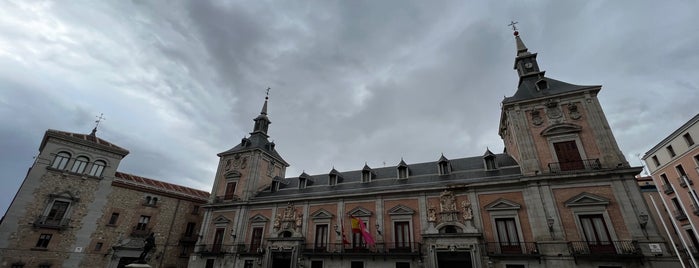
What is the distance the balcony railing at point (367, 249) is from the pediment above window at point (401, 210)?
214 cm

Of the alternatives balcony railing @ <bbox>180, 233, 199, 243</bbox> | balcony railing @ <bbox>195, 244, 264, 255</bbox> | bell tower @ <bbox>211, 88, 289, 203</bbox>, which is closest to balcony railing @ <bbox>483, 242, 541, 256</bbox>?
balcony railing @ <bbox>195, 244, 264, 255</bbox>

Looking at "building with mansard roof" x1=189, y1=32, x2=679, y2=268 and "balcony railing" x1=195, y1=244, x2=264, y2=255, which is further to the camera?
"balcony railing" x1=195, y1=244, x2=264, y2=255

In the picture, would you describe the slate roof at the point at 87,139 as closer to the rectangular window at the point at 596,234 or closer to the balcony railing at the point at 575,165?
the balcony railing at the point at 575,165

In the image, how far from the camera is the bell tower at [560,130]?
18.0 m

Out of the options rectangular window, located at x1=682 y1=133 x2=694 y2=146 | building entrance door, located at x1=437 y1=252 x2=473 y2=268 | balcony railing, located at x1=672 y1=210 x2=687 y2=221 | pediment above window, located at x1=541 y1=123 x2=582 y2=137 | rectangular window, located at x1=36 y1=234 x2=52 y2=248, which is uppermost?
rectangular window, located at x1=682 y1=133 x2=694 y2=146

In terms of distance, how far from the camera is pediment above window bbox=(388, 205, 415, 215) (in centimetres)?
2077

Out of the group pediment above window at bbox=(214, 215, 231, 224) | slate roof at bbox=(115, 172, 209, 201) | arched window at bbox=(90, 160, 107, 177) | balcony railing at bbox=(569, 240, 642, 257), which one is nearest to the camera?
balcony railing at bbox=(569, 240, 642, 257)

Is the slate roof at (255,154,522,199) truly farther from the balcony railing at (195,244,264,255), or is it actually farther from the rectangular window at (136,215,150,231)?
the rectangular window at (136,215,150,231)

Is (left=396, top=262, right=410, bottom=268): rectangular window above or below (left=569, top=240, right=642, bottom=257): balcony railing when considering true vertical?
below

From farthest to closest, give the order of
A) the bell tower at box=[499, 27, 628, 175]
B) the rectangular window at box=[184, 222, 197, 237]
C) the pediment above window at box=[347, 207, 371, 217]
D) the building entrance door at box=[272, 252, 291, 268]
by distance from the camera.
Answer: the rectangular window at box=[184, 222, 197, 237] < the building entrance door at box=[272, 252, 291, 268] < the pediment above window at box=[347, 207, 371, 217] < the bell tower at box=[499, 27, 628, 175]

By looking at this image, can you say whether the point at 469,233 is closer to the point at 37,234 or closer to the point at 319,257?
the point at 319,257

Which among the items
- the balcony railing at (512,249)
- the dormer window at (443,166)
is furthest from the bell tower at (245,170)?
the balcony railing at (512,249)

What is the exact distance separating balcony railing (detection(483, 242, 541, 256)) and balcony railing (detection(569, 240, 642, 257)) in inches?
72.5

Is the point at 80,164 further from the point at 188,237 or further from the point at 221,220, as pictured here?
the point at 221,220
